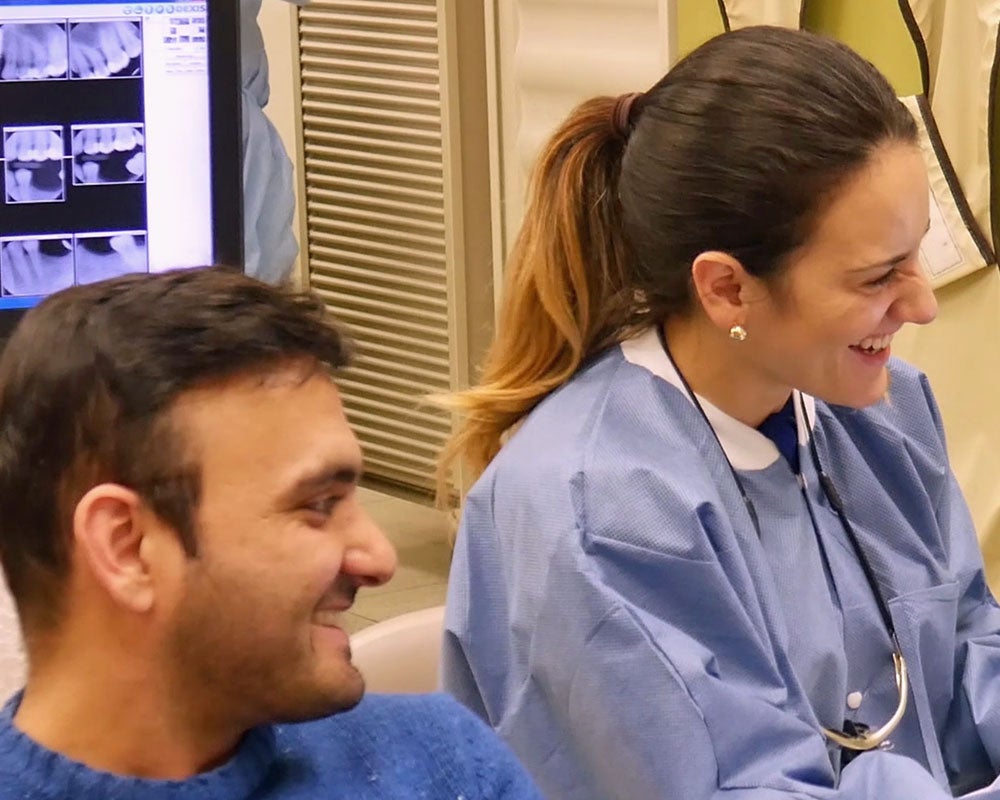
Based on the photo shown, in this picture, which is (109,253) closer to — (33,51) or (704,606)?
(33,51)

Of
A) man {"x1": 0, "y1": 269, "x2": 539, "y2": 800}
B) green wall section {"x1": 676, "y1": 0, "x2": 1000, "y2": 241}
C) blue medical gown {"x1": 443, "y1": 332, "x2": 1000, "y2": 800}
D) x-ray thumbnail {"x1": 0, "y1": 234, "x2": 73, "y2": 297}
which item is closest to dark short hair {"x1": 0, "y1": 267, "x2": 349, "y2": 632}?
man {"x1": 0, "y1": 269, "x2": 539, "y2": 800}

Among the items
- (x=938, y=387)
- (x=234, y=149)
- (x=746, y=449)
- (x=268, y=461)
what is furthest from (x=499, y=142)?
(x=268, y=461)

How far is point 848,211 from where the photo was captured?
1.42m

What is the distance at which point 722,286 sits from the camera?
1.48 meters

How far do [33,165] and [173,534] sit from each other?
0.88m

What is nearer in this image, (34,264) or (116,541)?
(116,541)

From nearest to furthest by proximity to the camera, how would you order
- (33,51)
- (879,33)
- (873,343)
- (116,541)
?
(116,541) < (873,343) < (33,51) < (879,33)

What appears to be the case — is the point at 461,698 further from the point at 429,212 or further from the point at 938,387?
the point at 429,212

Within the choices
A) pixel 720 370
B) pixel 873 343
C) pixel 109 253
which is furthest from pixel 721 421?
pixel 109 253

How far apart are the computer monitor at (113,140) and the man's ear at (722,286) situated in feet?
1.79

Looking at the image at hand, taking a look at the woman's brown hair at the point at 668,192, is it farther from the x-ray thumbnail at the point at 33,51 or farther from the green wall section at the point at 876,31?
the green wall section at the point at 876,31

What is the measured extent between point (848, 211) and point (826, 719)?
0.42 metres

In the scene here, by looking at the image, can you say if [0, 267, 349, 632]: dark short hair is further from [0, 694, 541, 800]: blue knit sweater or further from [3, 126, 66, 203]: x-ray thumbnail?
[3, 126, 66, 203]: x-ray thumbnail

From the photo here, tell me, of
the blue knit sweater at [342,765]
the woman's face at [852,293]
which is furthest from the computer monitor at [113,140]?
the blue knit sweater at [342,765]
